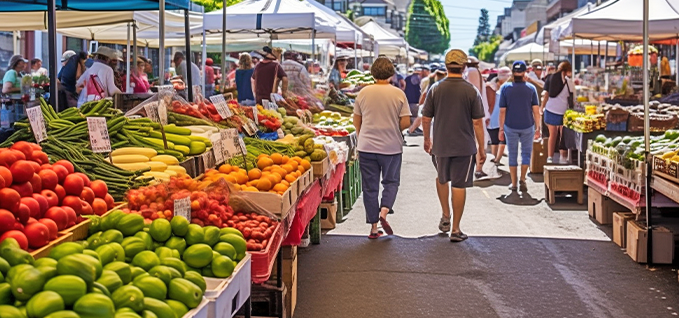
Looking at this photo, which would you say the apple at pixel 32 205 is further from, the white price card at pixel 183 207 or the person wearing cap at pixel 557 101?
the person wearing cap at pixel 557 101

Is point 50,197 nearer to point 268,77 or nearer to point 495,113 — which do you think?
point 268,77

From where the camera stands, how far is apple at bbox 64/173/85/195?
16.5 ft

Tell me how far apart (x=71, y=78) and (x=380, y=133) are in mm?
7839

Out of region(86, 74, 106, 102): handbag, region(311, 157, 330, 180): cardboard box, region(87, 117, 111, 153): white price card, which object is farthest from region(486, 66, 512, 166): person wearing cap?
region(87, 117, 111, 153): white price card

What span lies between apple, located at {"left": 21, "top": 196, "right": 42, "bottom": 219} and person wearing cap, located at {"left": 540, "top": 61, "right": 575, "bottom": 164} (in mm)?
13873

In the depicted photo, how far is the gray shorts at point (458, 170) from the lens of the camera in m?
9.79

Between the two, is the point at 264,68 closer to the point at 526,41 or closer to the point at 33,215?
the point at 33,215

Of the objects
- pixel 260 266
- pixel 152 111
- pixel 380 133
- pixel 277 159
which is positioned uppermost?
pixel 152 111

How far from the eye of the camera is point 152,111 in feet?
28.2

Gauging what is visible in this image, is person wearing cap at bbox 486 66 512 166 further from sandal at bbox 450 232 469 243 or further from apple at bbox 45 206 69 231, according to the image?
apple at bbox 45 206 69 231

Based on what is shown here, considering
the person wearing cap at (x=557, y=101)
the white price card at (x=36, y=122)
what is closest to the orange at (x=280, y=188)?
the white price card at (x=36, y=122)

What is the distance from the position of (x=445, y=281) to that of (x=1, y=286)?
533cm

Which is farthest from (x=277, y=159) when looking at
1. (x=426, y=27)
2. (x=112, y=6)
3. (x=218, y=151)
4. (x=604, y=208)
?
(x=426, y=27)

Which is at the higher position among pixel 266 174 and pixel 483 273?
pixel 266 174
